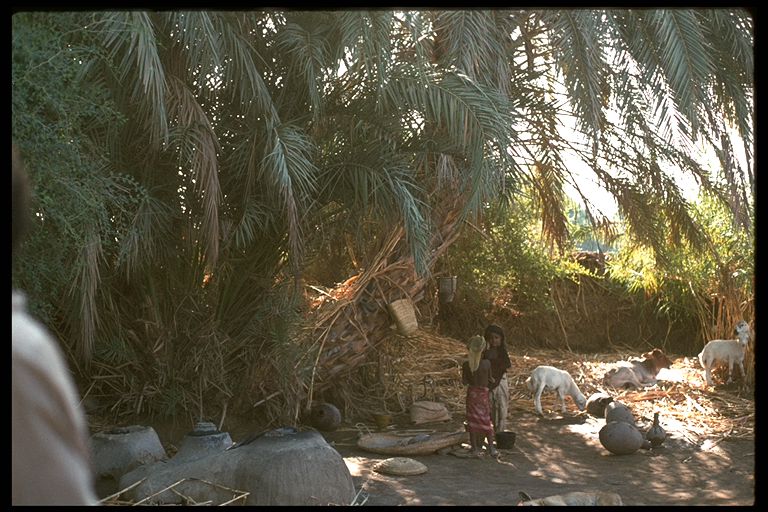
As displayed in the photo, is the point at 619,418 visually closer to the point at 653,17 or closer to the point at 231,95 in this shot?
the point at 653,17

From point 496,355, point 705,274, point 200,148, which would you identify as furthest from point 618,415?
point 200,148

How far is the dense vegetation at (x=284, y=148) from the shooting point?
21.8 feet

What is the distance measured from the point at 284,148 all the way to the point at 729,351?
6546mm

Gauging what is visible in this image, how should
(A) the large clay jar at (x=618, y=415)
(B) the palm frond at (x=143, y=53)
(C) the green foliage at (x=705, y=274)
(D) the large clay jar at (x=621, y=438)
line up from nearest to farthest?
(B) the palm frond at (x=143, y=53) < (D) the large clay jar at (x=621, y=438) < (A) the large clay jar at (x=618, y=415) < (C) the green foliage at (x=705, y=274)

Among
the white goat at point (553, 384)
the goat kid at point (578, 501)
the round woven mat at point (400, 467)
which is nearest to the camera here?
the goat kid at point (578, 501)

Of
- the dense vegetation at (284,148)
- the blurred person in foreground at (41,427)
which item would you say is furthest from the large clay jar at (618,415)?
the blurred person in foreground at (41,427)

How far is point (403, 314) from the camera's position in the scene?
962 cm

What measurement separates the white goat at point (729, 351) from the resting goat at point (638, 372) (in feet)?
2.49

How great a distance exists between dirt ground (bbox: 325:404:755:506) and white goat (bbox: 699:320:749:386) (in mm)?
2228

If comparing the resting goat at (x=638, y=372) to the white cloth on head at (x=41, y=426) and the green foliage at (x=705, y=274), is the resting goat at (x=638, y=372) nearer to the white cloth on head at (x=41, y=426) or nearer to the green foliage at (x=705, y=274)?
the green foliage at (x=705, y=274)

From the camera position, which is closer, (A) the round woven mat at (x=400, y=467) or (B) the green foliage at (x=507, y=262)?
(A) the round woven mat at (x=400, y=467)

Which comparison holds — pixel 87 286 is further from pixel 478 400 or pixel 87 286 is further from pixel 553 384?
pixel 553 384

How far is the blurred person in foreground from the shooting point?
1.20 m

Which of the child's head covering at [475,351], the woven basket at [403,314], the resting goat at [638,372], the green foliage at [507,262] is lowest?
the resting goat at [638,372]
